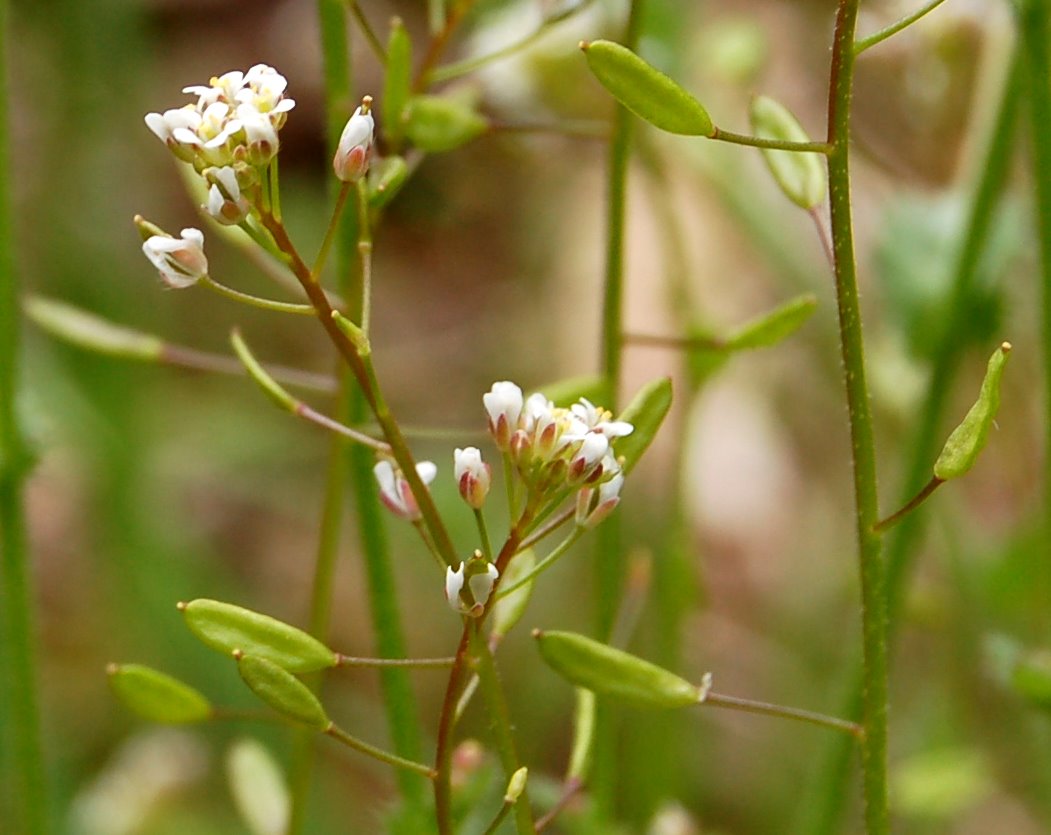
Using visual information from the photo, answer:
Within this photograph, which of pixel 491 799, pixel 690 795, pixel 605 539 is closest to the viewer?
pixel 605 539

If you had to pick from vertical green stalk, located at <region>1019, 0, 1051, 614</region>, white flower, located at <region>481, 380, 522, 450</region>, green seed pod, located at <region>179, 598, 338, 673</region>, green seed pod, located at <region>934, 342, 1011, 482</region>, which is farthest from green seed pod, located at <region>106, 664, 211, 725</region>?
vertical green stalk, located at <region>1019, 0, 1051, 614</region>

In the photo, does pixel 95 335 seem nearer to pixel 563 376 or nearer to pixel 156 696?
pixel 156 696

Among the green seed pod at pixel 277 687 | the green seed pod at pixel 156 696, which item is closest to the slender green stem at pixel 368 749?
the green seed pod at pixel 277 687

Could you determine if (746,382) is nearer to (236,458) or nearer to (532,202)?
(532,202)

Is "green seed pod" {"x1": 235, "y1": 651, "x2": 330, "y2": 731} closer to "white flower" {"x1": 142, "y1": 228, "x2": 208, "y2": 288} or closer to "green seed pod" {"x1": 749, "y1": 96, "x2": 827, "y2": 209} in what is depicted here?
"white flower" {"x1": 142, "y1": 228, "x2": 208, "y2": 288}

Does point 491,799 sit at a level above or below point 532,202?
below

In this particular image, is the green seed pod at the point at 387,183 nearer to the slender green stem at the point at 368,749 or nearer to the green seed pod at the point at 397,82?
the green seed pod at the point at 397,82

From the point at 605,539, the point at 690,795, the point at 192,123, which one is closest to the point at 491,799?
the point at 605,539

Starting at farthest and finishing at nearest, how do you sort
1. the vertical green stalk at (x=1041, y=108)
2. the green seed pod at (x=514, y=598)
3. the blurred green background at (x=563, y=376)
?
the blurred green background at (x=563, y=376) → the vertical green stalk at (x=1041, y=108) → the green seed pod at (x=514, y=598)
